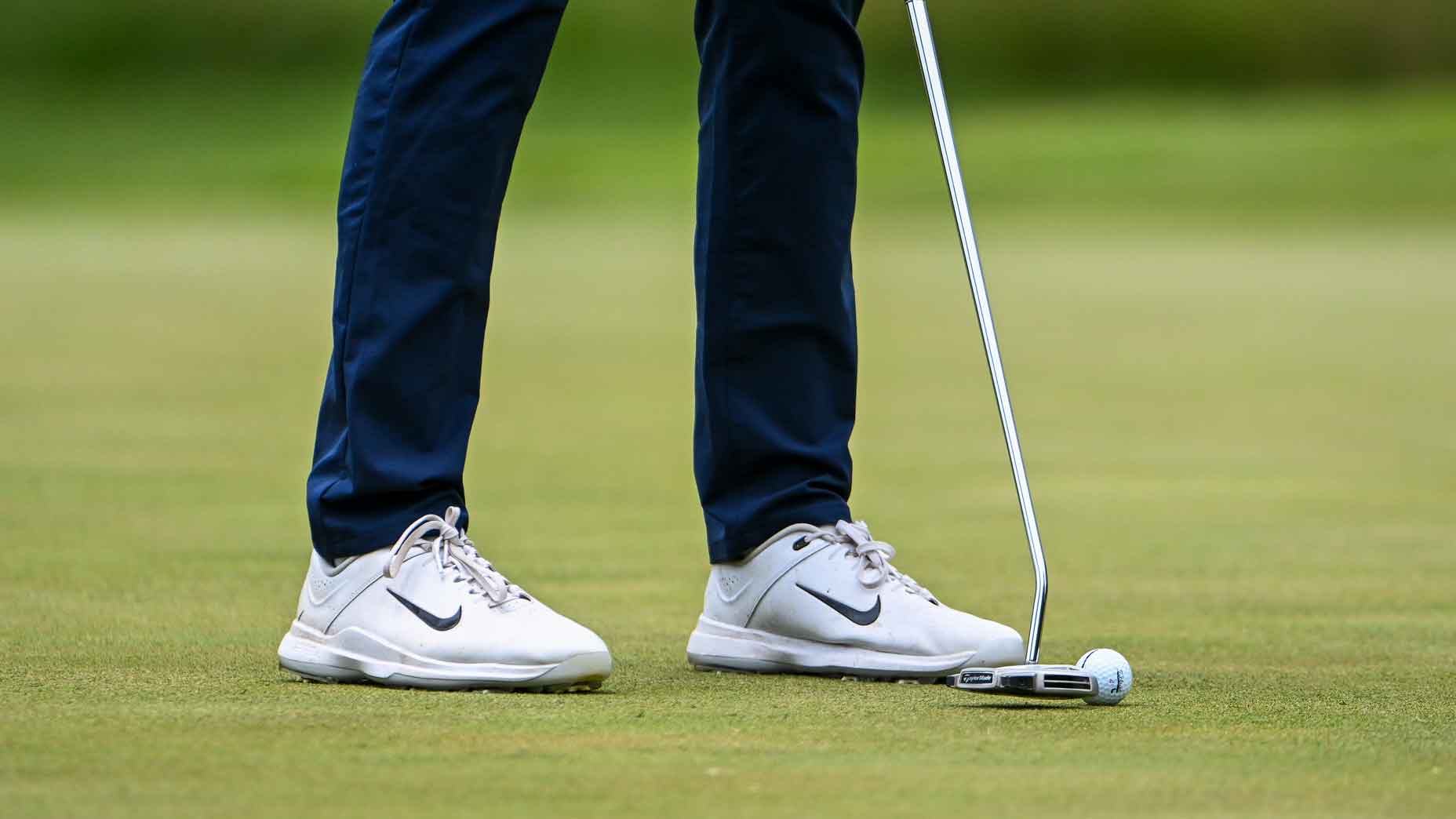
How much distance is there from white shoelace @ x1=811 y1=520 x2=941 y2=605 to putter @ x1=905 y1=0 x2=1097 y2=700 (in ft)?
0.37

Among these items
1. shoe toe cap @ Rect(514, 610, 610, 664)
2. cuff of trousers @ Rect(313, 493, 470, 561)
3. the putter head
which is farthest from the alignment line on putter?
cuff of trousers @ Rect(313, 493, 470, 561)

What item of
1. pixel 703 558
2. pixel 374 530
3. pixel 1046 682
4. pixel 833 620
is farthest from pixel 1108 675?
pixel 703 558

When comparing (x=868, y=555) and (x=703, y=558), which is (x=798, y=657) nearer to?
(x=868, y=555)

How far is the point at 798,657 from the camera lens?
1863mm

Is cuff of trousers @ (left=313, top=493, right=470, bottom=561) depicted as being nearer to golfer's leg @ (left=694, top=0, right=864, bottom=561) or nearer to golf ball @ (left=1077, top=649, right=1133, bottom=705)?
golfer's leg @ (left=694, top=0, right=864, bottom=561)

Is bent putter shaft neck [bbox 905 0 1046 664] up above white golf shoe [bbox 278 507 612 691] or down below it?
above

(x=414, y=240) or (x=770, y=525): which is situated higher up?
(x=414, y=240)

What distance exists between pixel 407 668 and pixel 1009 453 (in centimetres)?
48

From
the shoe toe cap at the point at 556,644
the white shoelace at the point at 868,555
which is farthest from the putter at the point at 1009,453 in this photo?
the shoe toe cap at the point at 556,644

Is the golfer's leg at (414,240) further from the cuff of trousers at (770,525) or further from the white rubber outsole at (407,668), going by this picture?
the cuff of trousers at (770,525)

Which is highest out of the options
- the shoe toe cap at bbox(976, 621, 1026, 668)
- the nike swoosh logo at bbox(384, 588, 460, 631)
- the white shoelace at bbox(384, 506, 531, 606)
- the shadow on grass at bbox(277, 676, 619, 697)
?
the white shoelace at bbox(384, 506, 531, 606)

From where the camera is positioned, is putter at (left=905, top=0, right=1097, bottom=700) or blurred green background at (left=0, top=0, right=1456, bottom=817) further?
putter at (left=905, top=0, right=1097, bottom=700)

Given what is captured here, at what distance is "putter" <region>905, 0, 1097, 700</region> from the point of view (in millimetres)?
1567

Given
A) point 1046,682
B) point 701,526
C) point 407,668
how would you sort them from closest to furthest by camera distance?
point 1046,682 < point 407,668 < point 701,526
